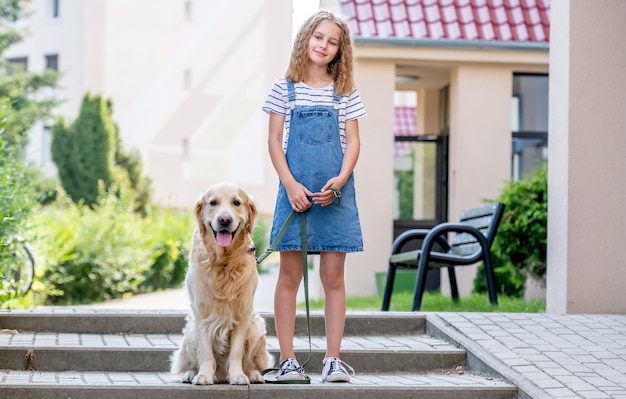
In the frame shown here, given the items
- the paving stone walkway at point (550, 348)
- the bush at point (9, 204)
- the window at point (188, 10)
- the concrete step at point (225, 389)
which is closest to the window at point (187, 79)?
the window at point (188, 10)

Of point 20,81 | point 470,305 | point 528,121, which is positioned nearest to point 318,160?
point 470,305

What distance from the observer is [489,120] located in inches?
623

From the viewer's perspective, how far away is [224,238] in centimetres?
602

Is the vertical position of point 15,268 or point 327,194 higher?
point 327,194

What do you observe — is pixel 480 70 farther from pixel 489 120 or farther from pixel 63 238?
pixel 63 238

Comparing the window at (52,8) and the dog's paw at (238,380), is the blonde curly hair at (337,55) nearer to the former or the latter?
the dog's paw at (238,380)

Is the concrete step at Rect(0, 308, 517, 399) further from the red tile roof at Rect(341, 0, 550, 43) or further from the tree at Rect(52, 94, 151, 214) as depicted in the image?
the tree at Rect(52, 94, 151, 214)

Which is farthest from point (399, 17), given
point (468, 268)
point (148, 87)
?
point (148, 87)

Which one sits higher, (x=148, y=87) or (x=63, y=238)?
(x=148, y=87)

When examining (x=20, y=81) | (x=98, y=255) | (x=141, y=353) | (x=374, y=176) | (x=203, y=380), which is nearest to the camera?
(x=203, y=380)

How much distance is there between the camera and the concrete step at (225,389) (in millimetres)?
6145

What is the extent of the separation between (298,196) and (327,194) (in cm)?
17

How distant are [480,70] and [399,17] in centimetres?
138

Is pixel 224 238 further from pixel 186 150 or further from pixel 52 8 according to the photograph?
pixel 52 8
